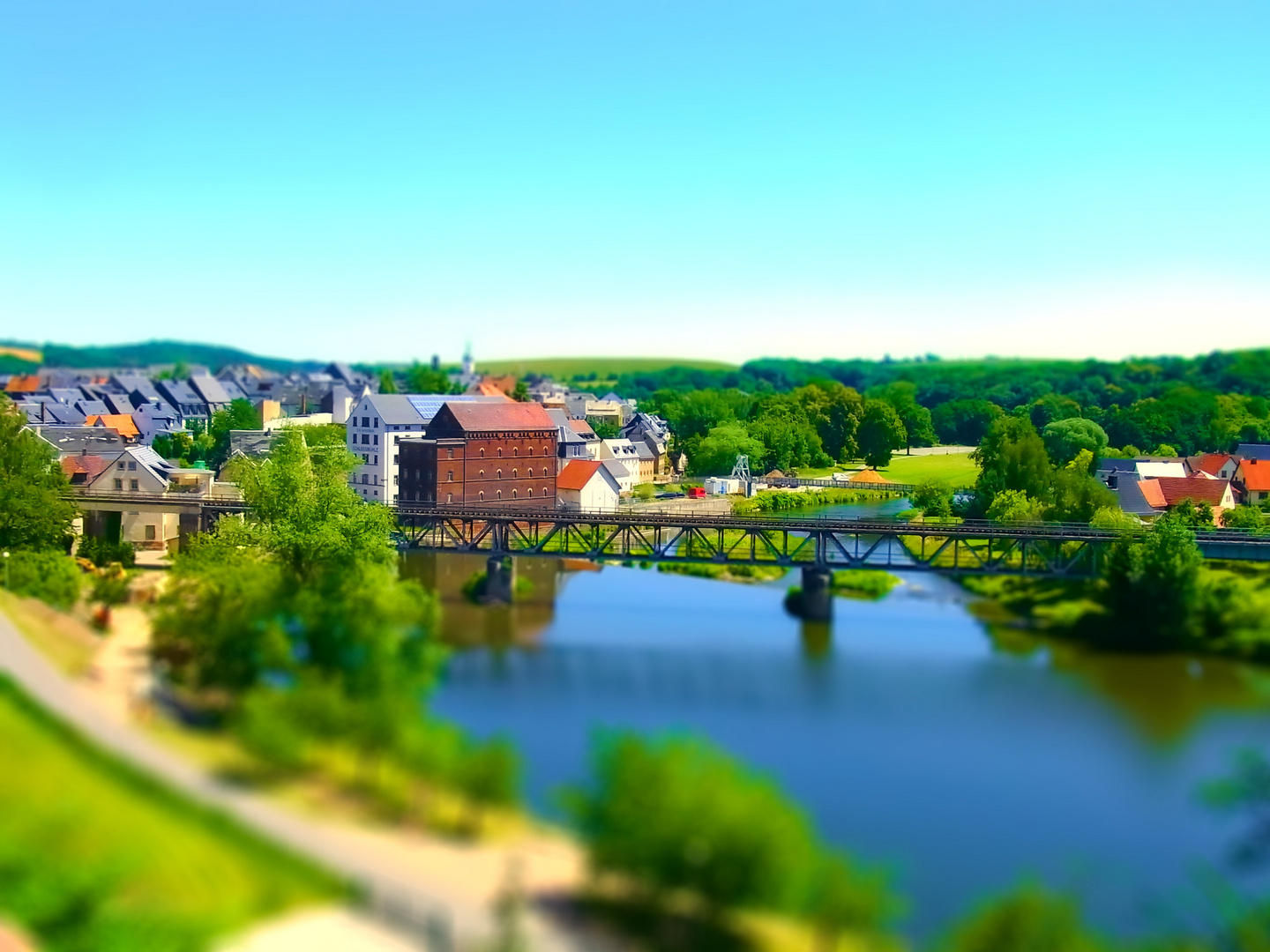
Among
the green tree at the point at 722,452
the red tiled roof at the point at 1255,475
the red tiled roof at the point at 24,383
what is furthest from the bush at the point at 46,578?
the red tiled roof at the point at 24,383

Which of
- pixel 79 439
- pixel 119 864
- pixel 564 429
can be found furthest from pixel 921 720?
pixel 564 429

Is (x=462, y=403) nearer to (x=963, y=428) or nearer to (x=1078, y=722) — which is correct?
(x=1078, y=722)

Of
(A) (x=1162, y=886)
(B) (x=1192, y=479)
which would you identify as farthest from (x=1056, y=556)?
(A) (x=1162, y=886)

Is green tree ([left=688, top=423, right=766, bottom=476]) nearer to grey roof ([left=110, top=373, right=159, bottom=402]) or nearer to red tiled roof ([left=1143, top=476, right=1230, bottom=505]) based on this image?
red tiled roof ([left=1143, top=476, right=1230, bottom=505])

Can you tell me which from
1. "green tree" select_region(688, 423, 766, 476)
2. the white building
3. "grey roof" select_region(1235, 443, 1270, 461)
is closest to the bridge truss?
the white building

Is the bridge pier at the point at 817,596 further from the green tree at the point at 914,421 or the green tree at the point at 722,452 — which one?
the green tree at the point at 914,421
